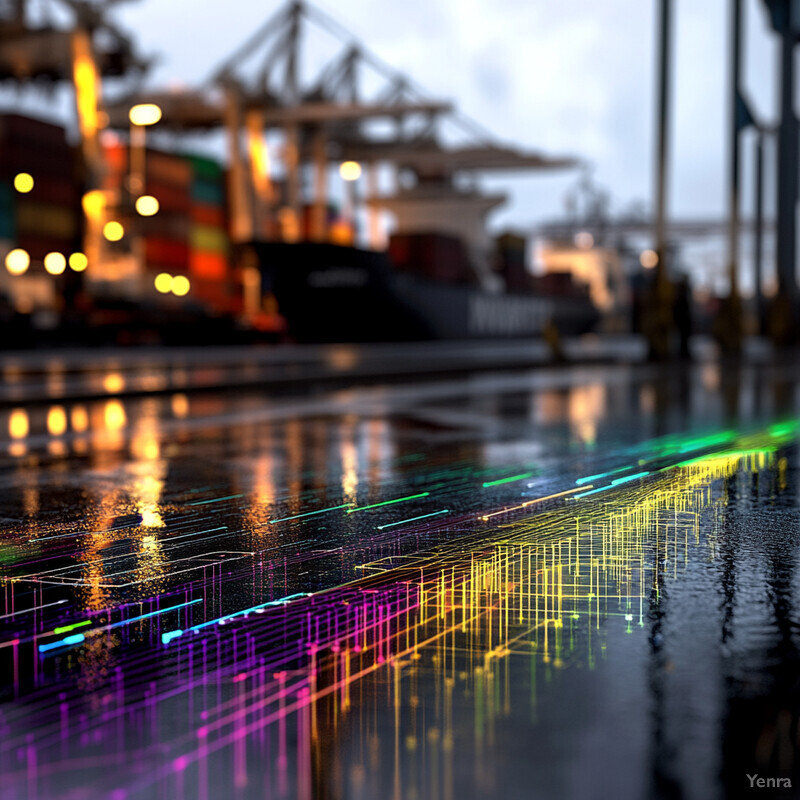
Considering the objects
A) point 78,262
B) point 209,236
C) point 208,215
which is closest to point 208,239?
point 209,236

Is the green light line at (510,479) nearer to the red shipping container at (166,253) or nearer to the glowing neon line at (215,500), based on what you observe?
the glowing neon line at (215,500)

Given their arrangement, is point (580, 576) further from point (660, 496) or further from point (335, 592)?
point (660, 496)

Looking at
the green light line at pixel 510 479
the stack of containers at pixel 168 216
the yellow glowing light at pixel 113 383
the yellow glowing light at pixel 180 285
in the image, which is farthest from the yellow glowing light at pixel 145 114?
the yellow glowing light at pixel 180 285

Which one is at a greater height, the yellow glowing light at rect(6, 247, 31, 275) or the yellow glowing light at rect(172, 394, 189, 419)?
the yellow glowing light at rect(6, 247, 31, 275)

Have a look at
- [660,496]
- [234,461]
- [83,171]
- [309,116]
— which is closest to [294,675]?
[660,496]

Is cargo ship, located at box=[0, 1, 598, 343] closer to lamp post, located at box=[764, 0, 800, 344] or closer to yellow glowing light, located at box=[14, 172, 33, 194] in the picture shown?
yellow glowing light, located at box=[14, 172, 33, 194]

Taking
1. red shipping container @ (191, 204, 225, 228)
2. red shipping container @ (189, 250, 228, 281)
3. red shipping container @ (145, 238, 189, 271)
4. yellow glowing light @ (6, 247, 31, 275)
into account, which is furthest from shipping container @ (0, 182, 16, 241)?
red shipping container @ (191, 204, 225, 228)

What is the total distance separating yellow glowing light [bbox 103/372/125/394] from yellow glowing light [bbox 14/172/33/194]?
18.9 m

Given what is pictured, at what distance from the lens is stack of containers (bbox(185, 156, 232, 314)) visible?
59.5 meters

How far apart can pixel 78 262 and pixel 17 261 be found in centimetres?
238

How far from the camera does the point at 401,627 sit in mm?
4418

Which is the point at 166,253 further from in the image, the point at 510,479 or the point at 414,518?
the point at 414,518

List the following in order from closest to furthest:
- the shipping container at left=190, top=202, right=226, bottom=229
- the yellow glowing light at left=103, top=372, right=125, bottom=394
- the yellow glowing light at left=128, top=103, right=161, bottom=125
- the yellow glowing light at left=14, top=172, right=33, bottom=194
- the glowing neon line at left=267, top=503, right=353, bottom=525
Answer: the glowing neon line at left=267, top=503, right=353, bottom=525, the yellow glowing light at left=103, top=372, right=125, bottom=394, the yellow glowing light at left=128, top=103, right=161, bottom=125, the yellow glowing light at left=14, top=172, right=33, bottom=194, the shipping container at left=190, top=202, right=226, bottom=229

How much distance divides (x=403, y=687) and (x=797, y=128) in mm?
39953
